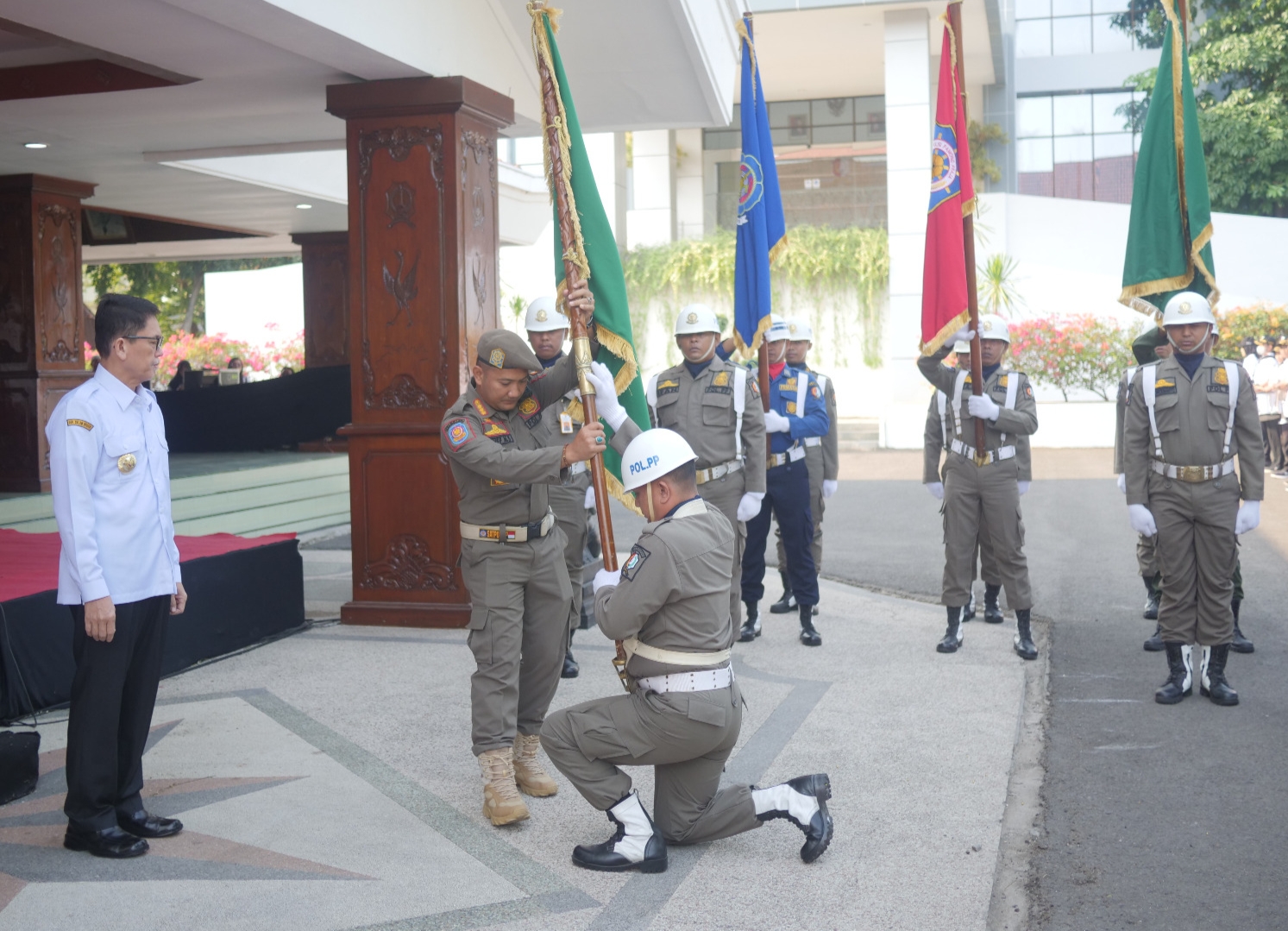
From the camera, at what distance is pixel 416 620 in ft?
27.3

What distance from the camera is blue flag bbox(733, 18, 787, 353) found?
26.7 feet

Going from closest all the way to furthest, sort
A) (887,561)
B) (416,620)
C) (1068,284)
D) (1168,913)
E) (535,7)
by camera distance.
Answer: (1168,913)
(535,7)
(416,620)
(887,561)
(1068,284)

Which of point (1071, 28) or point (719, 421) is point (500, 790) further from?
point (1071, 28)

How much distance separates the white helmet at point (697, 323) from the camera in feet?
23.7

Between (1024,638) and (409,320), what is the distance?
4.47m

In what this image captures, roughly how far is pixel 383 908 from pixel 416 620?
14.8ft

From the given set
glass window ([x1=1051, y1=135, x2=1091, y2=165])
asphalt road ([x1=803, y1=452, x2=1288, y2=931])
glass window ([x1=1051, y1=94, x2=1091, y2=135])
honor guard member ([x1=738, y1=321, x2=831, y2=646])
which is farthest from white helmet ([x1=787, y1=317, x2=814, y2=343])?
glass window ([x1=1051, y1=94, x2=1091, y2=135])

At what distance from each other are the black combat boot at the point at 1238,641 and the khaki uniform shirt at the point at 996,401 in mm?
1660

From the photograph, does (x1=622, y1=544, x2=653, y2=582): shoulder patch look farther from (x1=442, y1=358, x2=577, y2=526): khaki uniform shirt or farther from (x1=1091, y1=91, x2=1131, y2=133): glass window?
(x1=1091, y1=91, x2=1131, y2=133): glass window

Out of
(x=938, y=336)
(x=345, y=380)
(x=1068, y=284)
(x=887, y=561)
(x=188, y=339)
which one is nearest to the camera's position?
(x=938, y=336)

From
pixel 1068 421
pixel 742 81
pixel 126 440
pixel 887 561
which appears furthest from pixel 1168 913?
pixel 1068 421

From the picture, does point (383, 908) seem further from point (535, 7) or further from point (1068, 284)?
point (1068, 284)

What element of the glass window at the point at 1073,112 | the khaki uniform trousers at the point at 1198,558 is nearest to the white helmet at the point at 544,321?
the khaki uniform trousers at the point at 1198,558

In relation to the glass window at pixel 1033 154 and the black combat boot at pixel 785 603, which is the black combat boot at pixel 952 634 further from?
the glass window at pixel 1033 154
